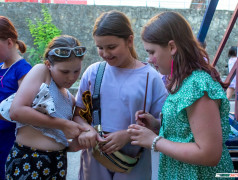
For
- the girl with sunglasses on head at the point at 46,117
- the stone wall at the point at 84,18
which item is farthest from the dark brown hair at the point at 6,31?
the stone wall at the point at 84,18

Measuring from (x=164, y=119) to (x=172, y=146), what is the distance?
0.16 m

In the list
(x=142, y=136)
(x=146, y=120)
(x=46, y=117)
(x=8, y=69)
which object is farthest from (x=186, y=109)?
(x=8, y=69)

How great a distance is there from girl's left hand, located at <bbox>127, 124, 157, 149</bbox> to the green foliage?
8.15 metres

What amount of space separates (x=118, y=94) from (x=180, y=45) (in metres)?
0.54

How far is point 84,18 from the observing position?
10.3 m

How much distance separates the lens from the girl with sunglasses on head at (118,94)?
5.62 ft

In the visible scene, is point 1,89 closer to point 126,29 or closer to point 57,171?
point 57,171

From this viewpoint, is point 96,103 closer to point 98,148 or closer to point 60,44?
point 98,148

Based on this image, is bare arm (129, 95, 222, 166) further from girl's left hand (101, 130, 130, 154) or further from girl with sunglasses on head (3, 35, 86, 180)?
girl with sunglasses on head (3, 35, 86, 180)

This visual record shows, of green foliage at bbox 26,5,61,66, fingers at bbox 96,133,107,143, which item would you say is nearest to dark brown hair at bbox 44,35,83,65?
fingers at bbox 96,133,107,143

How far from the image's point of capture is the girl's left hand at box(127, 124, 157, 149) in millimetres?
1459

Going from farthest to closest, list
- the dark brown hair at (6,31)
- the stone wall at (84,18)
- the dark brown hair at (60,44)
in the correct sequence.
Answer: the stone wall at (84,18) < the dark brown hair at (6,31) < the dark brown hair at (60,44)

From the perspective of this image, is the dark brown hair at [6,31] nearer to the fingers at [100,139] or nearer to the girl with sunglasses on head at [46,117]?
the girl with sunglasses on head at [46,117]

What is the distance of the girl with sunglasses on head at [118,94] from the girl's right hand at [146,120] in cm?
10
